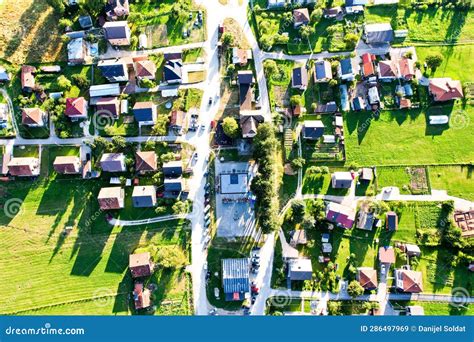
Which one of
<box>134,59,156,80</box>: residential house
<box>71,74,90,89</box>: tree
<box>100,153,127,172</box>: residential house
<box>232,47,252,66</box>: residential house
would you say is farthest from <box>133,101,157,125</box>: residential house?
<box>232,47,252,66</box>: residential house

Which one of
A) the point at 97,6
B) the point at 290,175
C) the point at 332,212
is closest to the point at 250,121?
the point at 290,175

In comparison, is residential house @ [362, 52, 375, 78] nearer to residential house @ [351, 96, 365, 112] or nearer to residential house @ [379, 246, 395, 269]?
residential house @ [351, 96, 365, 112]

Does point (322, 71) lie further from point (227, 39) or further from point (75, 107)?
point (75, 107)

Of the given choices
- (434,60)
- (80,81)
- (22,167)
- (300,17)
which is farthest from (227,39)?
(22,167)

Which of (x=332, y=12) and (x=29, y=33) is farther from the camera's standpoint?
(x=332, y=12)

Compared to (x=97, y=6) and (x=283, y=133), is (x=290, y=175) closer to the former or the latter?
(x=283, y=133)

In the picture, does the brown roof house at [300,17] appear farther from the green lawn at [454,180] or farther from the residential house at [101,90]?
the residential house at [101,90]
